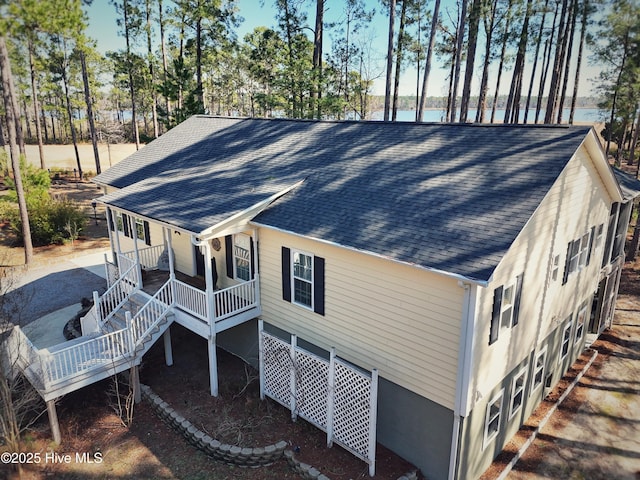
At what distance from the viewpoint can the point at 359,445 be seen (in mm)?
9375

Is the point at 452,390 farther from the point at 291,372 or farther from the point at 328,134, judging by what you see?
the point at 328,134

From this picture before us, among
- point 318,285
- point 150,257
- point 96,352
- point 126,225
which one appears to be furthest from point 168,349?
point 126,225

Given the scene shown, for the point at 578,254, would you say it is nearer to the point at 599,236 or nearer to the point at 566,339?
the point at 599,236

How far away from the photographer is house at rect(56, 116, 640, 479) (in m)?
8.21

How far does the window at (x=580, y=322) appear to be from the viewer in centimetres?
1390

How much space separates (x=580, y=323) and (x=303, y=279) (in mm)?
10100

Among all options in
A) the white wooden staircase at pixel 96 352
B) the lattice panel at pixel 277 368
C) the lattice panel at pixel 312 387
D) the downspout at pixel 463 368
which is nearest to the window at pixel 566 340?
the downspout at pixel 463 368

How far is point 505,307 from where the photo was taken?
8789 millimetres

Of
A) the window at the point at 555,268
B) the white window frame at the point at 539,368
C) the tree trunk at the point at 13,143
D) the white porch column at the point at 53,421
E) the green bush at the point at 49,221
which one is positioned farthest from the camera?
the green bush at the point at 49,221

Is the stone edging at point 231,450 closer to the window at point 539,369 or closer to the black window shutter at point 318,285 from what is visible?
the black window shutter at point 318,285

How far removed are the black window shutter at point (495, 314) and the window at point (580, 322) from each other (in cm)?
710

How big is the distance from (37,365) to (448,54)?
37.5m

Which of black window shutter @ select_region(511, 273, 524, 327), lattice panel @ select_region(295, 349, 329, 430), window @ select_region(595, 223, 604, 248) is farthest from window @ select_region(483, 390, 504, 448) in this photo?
window @ select_region(595, 223, 604, 248)

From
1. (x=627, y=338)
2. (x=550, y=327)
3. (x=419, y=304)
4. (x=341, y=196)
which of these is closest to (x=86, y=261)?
(x=341, y=196)
